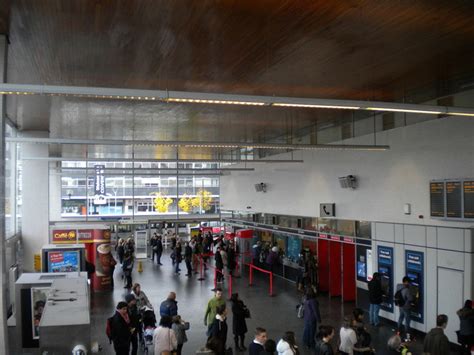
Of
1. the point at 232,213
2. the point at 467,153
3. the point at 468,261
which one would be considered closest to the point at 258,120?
the point at 467,153

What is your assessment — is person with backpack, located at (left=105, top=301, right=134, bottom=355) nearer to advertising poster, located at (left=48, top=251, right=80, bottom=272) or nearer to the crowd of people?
the crowd of people

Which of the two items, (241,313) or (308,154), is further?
(308,154)

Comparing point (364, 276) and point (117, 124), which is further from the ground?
point (117, 124)

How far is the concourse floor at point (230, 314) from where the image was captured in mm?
10331

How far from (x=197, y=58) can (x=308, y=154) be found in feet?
31.6

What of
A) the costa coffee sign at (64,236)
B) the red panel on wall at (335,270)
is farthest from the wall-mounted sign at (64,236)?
the red panel on wall at (335,270)

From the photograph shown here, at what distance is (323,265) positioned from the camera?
15336 millimetres

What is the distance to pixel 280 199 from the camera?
18875mm

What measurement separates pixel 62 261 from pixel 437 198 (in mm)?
9796

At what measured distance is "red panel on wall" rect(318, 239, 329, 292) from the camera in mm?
15231

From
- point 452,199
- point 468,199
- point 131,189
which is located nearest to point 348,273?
point 452,199

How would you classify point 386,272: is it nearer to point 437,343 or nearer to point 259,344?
point 437,343

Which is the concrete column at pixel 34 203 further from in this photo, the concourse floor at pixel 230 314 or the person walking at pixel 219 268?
the person walking at pixel 219 268

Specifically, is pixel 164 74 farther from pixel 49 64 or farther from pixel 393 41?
pixel 393 41
